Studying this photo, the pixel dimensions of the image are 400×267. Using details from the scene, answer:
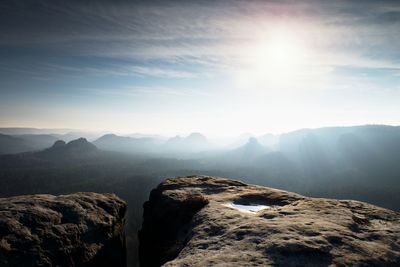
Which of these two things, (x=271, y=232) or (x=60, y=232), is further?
→ (x=60, y=232)

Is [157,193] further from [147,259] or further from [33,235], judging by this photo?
[33,235]

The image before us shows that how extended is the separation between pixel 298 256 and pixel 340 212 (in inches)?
254

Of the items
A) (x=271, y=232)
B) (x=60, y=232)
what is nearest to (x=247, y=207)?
(x=271, y=232)

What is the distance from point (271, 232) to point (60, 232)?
1176cm

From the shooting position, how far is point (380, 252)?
1117 centimetres

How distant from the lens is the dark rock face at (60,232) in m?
14.3

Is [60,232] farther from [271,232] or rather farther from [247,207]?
[271,232]

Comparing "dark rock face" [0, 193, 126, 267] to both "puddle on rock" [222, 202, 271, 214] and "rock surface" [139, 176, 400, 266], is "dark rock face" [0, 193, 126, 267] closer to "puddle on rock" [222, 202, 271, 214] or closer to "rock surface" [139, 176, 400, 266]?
"rock surface" [139, 176, 400, 266]

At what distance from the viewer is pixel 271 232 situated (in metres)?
12.3

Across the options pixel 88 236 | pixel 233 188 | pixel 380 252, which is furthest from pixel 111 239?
pixel 380 252

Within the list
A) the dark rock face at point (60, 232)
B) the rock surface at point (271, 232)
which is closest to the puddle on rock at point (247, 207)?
the rock surface at point (271, 232)

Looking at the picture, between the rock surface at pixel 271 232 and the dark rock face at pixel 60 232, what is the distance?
3.53m

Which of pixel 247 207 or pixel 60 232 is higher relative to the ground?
pixel 247 207

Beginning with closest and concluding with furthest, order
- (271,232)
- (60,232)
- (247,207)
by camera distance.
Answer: (271,232), (60,232), (247,207)
